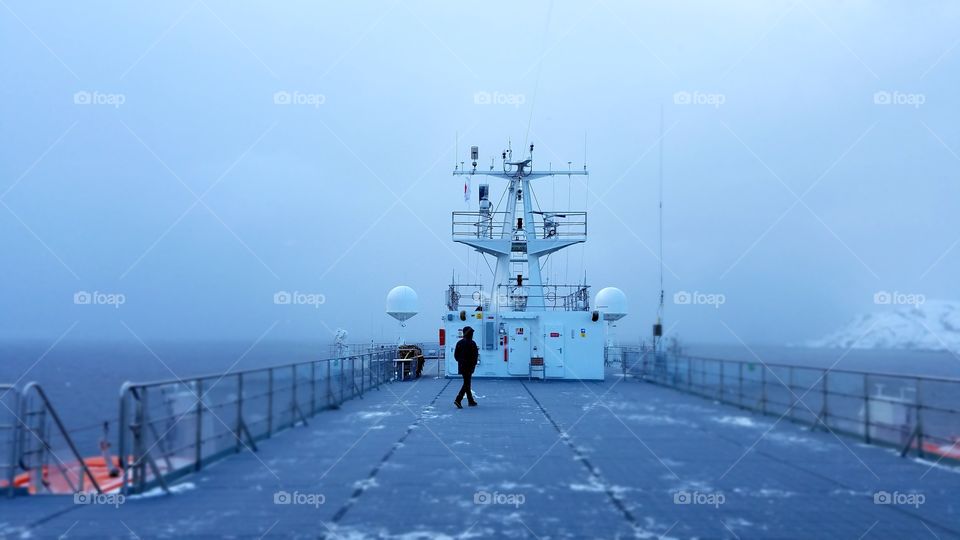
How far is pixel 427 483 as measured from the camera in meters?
7.79

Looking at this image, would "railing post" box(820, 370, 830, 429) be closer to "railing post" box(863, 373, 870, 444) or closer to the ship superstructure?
"railing post" box(863, 373, 870, 444)

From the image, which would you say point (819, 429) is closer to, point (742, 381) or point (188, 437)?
point (742, 381)

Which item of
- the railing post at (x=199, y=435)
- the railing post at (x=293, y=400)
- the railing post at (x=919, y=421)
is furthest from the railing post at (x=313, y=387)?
the railing post at (x=919, y=421)

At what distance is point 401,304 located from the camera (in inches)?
1112

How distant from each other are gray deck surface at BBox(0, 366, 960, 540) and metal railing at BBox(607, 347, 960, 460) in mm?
391

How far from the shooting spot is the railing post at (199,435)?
318 inches

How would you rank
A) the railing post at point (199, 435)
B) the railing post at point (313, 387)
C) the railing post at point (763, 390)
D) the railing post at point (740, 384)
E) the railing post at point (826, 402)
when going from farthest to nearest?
the railing post at point (740, 384) < the railing post at point (763, 390) < the railing post at point (313, 387) < the railing post at point (826, 402) < the railing post at point (199, 435)

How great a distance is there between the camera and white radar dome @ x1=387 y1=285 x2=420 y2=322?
2827cm

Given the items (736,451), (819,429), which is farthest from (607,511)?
(819,429)

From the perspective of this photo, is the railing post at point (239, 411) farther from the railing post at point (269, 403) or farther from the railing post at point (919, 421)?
the railing post at point (919, 421)

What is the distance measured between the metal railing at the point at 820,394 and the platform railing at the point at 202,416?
8088 mm

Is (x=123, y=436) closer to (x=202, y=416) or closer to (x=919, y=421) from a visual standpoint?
(x=202, y=416)

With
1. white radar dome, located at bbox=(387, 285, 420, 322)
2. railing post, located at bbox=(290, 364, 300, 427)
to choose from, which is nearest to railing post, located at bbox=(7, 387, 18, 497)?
railing post, located at bbox=(290, 364, 300, 427)

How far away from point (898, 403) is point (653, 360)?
1395 centimetres
